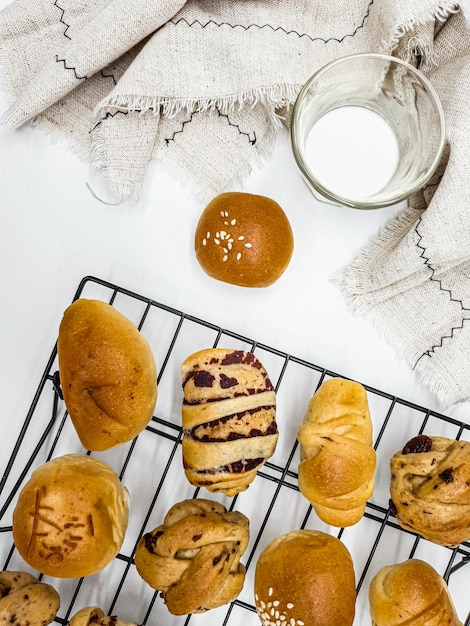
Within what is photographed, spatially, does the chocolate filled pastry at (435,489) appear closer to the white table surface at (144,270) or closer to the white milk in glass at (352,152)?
the white table surface at (144,270)

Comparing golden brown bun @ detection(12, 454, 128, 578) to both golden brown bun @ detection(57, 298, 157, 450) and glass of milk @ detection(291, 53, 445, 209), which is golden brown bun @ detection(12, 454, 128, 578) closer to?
golden brown bun @ detection(57, 298, 157, 450)

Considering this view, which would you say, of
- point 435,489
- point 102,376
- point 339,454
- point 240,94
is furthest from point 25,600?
point 240,94

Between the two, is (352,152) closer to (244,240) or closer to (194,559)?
(244,240)

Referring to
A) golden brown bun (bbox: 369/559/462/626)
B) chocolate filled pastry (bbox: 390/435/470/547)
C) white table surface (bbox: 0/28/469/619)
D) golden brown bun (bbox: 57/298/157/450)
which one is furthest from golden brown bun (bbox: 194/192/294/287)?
golden brown bun (bbox: 369/559/462/626)

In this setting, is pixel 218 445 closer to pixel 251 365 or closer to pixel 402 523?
pixel 251 365

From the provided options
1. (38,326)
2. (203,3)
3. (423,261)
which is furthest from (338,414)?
(203,3)

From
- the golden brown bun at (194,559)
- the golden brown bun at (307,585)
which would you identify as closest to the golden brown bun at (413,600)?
the golden brown bun at (307,585)
